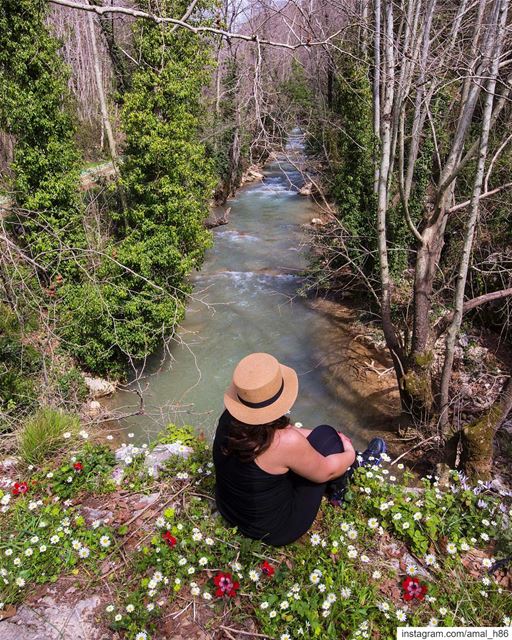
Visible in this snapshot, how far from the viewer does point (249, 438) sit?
2.16 metres

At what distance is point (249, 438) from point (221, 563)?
35.0 inches

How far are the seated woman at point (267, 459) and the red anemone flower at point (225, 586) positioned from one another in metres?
0.27

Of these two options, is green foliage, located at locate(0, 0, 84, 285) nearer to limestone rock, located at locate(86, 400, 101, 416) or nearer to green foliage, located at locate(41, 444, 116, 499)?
limestone rock, located at locate(86, 400, 101, 416)

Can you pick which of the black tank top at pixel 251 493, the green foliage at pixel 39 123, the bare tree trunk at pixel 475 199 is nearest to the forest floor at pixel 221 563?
the black tank top at pixel 251 493

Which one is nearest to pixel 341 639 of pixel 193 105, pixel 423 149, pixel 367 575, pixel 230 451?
pixel 367 575

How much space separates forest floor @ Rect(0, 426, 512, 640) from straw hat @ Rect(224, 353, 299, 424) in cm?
89

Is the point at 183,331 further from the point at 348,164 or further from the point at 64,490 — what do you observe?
the point at 64,490

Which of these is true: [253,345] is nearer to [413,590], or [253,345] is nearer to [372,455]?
[372,455]

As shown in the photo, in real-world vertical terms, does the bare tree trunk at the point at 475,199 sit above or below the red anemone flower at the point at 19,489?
above

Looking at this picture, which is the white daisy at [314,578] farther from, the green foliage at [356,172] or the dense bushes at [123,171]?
the green foliage at [356,172]

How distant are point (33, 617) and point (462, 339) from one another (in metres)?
7.87

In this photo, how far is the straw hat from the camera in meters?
2.14

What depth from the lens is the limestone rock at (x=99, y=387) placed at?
8016 mm

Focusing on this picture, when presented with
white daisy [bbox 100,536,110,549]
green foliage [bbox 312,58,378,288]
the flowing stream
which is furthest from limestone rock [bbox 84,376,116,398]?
white daisy [bbox 100,536,110,549]
